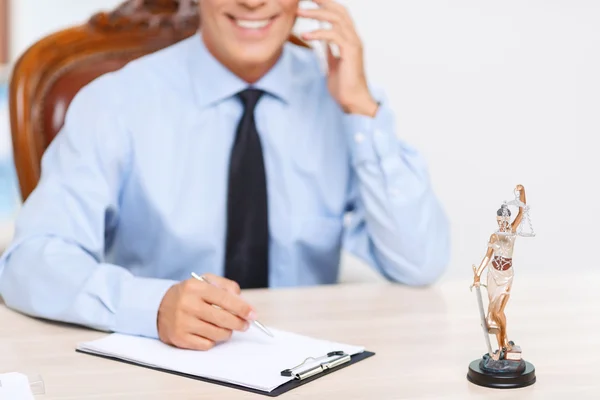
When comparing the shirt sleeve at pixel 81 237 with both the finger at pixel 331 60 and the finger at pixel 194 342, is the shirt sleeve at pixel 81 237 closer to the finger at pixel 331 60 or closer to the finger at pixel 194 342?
the finger at pixel 194 342

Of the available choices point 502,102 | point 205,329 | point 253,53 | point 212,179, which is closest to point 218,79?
point 253,53

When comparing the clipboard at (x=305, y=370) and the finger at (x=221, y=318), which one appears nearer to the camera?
the clipboard at (x=305, y=370)

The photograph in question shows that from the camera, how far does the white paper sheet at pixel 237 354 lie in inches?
47.0

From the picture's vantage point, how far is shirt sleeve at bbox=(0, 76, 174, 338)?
145 cm

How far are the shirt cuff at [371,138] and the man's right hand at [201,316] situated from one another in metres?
0.59

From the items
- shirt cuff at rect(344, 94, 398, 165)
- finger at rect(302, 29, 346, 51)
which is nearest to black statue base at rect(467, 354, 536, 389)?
shirt cuff at rect(344, 94, 398, 165)

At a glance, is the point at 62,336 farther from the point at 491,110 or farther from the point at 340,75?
the point at 491,110

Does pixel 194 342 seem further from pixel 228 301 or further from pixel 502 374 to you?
pixel 502 374

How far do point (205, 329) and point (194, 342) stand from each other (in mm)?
24

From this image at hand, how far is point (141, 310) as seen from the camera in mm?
1415

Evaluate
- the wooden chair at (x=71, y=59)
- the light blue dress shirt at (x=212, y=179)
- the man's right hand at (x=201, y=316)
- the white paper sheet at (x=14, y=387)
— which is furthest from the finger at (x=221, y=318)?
the wooden chair at (x=71, y=59)

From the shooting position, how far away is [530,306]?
5.21ft

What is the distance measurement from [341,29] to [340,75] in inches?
3.7

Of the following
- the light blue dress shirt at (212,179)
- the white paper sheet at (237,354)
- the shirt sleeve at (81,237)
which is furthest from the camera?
the light blue dress shirt at (212,179)
